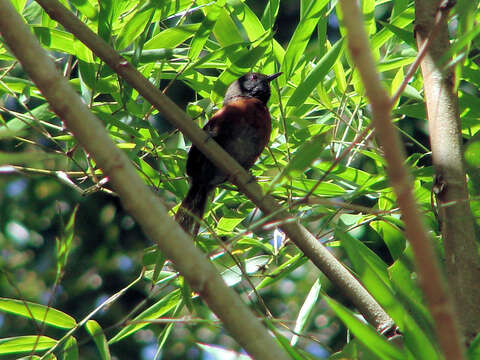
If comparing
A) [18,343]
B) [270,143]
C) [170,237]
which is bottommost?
[18,343]

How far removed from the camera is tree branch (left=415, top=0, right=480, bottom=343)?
1.22m

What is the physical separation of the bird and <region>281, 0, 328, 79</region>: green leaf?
0.33ft

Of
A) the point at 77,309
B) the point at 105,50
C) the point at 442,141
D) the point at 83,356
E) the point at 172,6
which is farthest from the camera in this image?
the point at 77,309

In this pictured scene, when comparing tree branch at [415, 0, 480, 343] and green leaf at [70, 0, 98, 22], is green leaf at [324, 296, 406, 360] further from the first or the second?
green leaf at [70, 0, 98, 22]

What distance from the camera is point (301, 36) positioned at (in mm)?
1844

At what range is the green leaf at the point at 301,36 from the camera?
1783mm

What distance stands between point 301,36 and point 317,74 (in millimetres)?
148

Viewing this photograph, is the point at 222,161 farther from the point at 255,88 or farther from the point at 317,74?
the point at 255,88

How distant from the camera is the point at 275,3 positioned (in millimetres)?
1874

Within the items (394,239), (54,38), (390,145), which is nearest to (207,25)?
(54,38)

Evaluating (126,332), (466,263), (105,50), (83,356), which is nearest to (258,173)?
(126,332)

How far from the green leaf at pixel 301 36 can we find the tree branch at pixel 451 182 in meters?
0.39

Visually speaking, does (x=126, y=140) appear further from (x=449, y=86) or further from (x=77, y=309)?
(x=77, y=309)

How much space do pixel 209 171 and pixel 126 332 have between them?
0.72 meters
